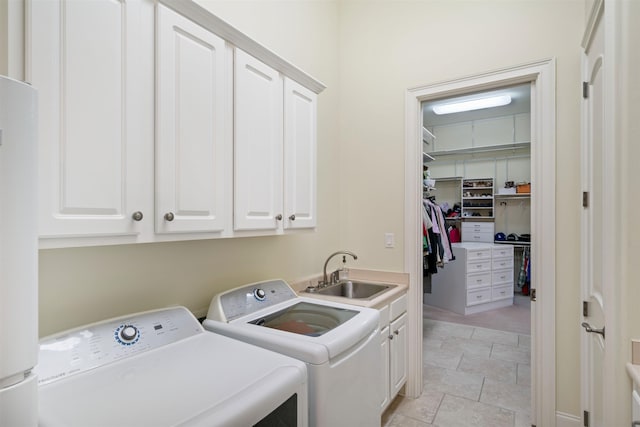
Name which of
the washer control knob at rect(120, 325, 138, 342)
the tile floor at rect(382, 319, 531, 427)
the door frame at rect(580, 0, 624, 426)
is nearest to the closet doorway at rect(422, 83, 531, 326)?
the tile floor at rect(382, 319, 531, 427)

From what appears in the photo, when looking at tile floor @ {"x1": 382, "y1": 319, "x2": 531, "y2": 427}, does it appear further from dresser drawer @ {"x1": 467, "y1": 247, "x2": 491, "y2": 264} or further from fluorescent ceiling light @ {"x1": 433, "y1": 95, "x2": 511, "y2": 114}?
fluorescent ceiling light @ {"x1": 433, "y1": 95, "x2": 511, "y2": 114}

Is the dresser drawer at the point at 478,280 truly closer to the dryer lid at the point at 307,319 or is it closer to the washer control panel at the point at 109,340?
the dryer lid at the point at 307,319

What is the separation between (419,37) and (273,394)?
264cm

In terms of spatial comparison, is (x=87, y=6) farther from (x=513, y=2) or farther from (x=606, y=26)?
(x=513, y=2)

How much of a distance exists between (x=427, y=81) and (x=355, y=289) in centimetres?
173

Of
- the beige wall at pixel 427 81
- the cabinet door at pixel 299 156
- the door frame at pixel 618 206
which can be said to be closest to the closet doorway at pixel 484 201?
the beige wall at pixel 427 81

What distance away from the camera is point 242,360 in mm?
1088

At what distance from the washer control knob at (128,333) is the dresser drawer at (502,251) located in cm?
503

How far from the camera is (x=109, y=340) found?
3.60ft

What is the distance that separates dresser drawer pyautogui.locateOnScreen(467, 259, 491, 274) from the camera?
14.9ft

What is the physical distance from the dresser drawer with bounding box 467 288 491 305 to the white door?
2.74m

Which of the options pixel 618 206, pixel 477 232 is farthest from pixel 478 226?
pixel 618 206

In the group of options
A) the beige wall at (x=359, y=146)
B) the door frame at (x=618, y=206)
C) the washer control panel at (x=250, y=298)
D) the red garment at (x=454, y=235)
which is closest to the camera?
the door frame at (x=618, y=206)

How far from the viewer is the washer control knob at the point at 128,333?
1137mm
